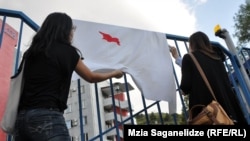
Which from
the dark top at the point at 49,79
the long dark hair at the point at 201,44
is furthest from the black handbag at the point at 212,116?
the dark top at the point at 49,79

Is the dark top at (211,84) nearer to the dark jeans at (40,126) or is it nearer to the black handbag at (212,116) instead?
the black handbag at (212,116)

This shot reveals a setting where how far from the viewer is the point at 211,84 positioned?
2.15 m

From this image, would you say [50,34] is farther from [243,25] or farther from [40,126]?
[243,25]

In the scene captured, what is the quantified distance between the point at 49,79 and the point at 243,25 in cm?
1657

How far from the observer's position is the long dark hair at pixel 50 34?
1.51 meters

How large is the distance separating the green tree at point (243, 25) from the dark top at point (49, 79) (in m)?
15.8

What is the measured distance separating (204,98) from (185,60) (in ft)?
1.26

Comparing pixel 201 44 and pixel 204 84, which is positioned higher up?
pixel 201 44

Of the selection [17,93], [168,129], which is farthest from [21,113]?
[168,129]

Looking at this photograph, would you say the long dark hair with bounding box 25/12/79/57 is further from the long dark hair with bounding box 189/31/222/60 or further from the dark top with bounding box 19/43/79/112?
the long dark hair with bounding box 189/31/222/60

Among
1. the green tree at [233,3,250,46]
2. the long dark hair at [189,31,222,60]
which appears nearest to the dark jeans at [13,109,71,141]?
the long dark hair at [189,31,222,60]

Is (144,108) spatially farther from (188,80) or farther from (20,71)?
(20,71)

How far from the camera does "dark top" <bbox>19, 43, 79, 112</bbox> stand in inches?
54.1

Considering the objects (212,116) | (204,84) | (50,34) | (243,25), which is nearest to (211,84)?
(204,84)
